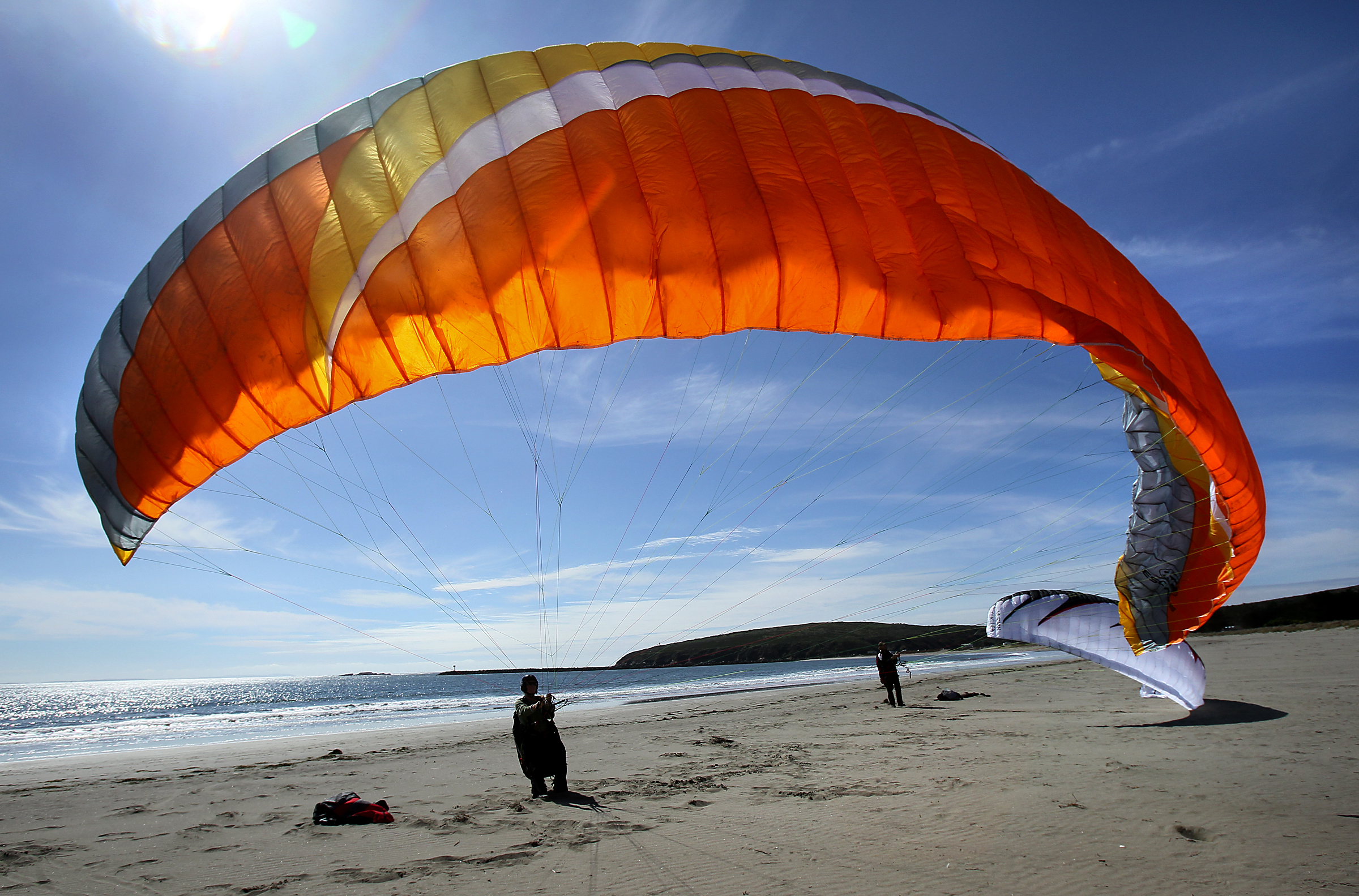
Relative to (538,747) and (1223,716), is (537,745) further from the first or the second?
(1223,716)

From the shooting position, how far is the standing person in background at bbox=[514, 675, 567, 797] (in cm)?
552

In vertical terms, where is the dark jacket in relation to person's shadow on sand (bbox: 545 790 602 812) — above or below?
above

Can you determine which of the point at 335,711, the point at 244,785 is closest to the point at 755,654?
the point at 335,711

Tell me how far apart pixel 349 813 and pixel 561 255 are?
4465 mm

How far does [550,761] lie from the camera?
5574 millimetres

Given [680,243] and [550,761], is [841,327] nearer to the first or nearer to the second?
[680,243]

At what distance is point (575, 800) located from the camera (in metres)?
5.36

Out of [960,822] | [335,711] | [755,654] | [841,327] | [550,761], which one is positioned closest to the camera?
[960,822]

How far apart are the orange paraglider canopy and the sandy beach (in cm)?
228

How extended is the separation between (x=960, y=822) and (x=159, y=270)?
253 inches

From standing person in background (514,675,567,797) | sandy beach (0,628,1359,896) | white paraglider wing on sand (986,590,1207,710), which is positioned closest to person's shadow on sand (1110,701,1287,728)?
sandy beach (0,628,1359,896)

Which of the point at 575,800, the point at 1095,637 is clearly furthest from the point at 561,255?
the point at 1095,637

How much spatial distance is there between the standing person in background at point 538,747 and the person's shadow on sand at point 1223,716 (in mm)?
6390

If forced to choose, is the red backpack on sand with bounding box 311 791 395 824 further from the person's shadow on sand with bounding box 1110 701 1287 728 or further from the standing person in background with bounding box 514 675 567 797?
the person's shadow on sand with bounding box 1110 701 1287 728
